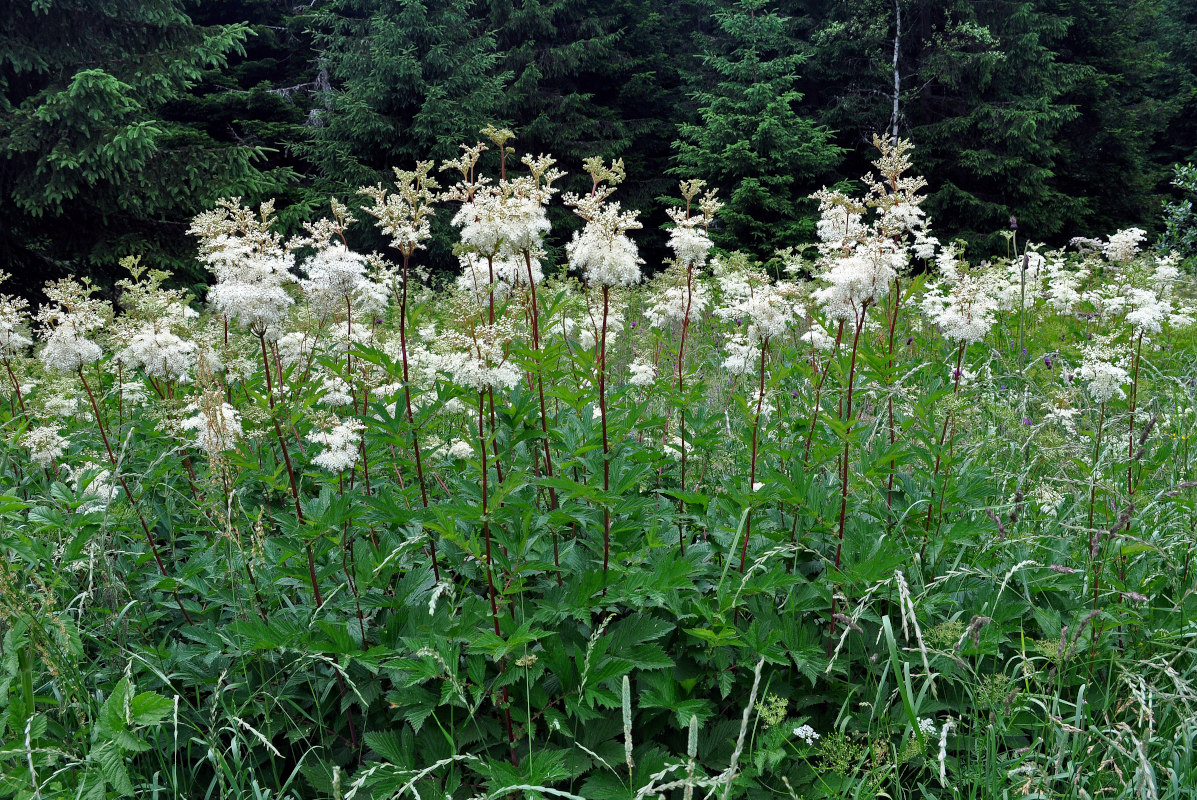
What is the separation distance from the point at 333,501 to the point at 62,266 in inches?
404

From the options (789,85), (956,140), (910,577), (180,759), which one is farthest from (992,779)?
(956,140)

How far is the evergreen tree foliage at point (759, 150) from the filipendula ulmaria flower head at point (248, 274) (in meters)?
13.0

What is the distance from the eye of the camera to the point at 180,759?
2.12m

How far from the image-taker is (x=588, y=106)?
59.3ft

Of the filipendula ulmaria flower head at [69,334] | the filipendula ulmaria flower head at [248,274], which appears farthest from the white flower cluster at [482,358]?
the filipendula ulmaria flower head at [69,334]

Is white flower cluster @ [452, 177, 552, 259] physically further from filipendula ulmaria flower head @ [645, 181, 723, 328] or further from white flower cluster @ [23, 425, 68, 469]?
white flower cluster @ [23, 425, 68, 469]

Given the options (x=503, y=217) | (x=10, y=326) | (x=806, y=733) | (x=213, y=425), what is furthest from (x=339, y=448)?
(x=10, y=326)

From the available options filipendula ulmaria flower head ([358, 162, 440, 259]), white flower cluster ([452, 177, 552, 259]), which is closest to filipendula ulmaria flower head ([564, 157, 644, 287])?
white flower cluster ([452, 177, 552, 259])

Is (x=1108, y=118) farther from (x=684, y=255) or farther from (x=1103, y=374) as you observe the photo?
(x=684, y=255)

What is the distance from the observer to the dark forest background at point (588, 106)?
30.1 feet

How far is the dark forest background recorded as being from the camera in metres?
9.18

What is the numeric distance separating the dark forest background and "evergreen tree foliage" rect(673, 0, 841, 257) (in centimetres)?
7

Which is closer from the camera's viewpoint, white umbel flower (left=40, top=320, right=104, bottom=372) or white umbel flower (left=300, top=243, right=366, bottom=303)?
white umbel flower (left=300, top=243, right=366, bottom=303)

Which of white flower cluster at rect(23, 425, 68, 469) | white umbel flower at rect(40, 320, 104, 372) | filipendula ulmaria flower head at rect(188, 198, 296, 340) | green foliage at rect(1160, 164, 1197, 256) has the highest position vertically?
green foliage at rect(1160, 164, 1197, 256)
